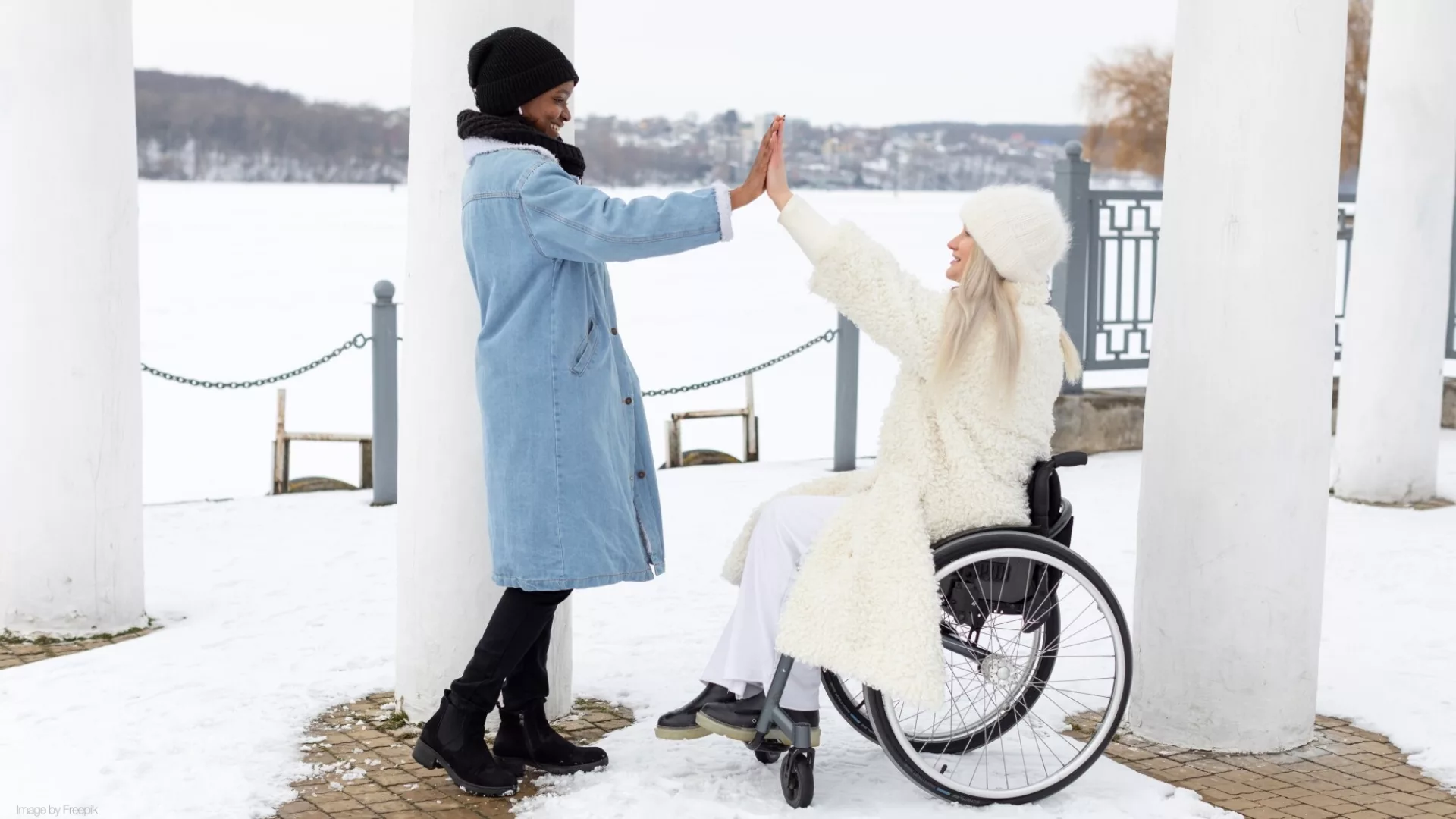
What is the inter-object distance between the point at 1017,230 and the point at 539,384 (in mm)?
1118

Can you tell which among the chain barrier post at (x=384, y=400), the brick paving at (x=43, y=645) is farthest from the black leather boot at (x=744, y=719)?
the chain barrier post at (x=384, y=400)

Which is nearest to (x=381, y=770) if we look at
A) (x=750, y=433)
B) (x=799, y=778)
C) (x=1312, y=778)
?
(x=799, y=778)

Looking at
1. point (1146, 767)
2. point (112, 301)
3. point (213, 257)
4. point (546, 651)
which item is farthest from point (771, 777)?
point (213, 257)

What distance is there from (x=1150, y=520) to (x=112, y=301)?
132 inches

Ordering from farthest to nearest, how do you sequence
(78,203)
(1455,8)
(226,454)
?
(226,454) < (1455,8) < (78,203)

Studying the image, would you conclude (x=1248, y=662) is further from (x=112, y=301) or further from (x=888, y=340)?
(x=112, y=301)

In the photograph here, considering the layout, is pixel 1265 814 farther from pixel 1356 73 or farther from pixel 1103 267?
pixel 1356 73

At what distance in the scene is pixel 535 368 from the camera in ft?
11.6

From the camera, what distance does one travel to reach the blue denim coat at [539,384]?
3.52 metres

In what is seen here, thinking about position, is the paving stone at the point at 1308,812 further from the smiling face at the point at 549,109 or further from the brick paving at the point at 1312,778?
the smiling face at the point at 549,109

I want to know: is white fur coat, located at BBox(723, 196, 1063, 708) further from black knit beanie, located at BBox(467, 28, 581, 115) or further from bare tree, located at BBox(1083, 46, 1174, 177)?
bare tree, located at BBox(1083, 46, 1174, 177)

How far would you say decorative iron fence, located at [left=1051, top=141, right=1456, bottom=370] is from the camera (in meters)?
9.26

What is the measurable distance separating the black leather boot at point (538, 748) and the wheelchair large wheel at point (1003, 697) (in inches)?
30.0

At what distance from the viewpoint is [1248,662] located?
404 cm
